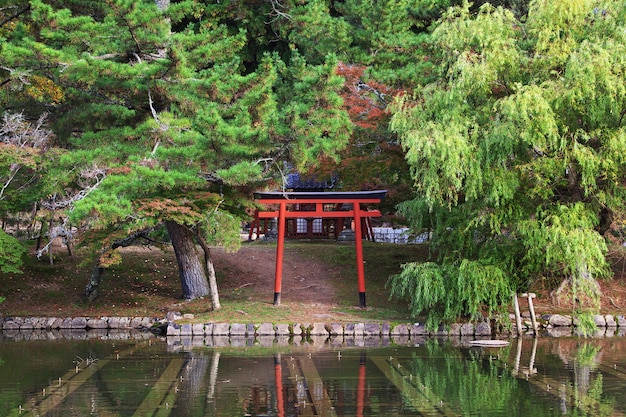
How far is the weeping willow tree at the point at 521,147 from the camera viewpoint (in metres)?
18.8

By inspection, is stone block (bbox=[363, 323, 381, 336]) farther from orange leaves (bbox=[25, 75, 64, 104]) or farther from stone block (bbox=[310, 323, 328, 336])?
orange leaves (bbox=[25, 75, 64, 104])

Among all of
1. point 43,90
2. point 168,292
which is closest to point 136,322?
point 168,292

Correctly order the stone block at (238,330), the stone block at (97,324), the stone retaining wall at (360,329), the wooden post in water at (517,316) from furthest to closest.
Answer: the stone block at (97,324)
the stone block at (238,330)
the stone retaining wall at (360,329)
the wooden post in water at (517,316)

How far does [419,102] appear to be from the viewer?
20906 mm

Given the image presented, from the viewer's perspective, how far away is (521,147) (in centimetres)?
1989

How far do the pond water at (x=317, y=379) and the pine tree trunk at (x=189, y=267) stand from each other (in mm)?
4457

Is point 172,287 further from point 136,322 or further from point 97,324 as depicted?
point 97,324

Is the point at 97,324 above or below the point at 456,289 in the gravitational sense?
below

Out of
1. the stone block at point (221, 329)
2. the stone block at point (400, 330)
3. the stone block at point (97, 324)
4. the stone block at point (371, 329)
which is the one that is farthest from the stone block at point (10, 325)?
the stone block at point (400, 330)

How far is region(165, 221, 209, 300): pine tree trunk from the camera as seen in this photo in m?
23.5

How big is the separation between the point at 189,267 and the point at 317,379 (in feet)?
33.7

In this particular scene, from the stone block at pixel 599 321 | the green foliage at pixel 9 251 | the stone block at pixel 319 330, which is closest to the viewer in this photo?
the stone block at pixel 319 330

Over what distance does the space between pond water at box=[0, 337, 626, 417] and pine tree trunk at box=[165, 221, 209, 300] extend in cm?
446

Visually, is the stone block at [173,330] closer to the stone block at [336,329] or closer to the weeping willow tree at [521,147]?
the stone block at [336,329]
